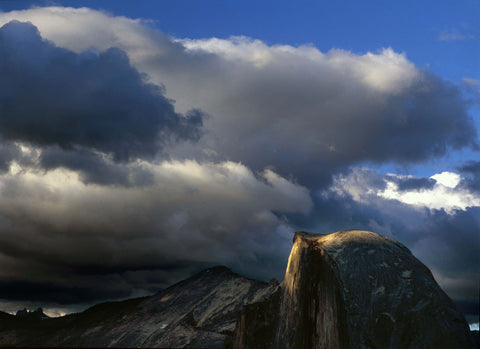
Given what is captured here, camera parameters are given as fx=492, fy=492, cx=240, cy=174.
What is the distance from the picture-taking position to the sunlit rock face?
1886 inches

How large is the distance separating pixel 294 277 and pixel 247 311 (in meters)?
12.4

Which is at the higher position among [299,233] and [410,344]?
[299,233]

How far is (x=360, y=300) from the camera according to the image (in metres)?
51.2

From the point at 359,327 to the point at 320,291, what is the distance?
768 cm

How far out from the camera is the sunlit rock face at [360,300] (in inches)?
1886

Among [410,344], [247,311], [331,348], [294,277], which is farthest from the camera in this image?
[247,311]

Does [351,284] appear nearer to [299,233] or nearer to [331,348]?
[331,348]

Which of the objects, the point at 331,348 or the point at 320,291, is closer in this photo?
the point at 331,348

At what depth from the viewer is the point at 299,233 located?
66.0m

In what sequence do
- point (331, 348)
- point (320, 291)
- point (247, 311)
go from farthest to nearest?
point (247, 311), point (320, 291), point (331, 348)

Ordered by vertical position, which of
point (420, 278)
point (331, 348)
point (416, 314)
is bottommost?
point (331, 348)

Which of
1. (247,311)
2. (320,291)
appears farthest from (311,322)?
(247,311)

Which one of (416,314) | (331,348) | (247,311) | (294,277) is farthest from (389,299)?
(247,311)

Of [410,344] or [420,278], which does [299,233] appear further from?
[410,344]
